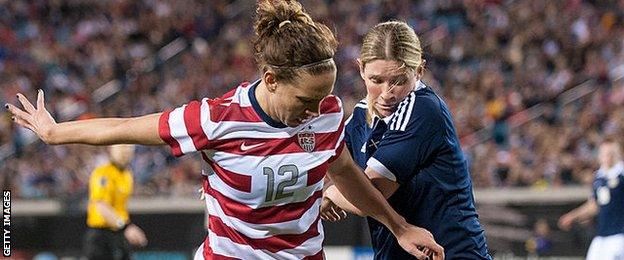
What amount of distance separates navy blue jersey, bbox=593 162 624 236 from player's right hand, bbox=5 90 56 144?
24.2 ft

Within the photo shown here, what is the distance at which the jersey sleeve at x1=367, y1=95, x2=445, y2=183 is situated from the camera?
14.2ft

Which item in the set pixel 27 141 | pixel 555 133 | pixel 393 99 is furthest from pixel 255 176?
pixel 27 141

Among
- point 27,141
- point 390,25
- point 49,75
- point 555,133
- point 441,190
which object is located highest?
point 49,75

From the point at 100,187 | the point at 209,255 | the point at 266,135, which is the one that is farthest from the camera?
the point at 100,187

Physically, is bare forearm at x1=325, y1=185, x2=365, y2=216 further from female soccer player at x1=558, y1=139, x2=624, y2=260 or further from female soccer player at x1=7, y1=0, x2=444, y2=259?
female soccer player at x1=558, y1=139, x2=624, y2=260

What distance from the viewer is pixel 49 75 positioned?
20.9 meters

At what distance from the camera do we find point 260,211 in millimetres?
4031

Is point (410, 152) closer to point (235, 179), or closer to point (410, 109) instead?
point (410, 109)

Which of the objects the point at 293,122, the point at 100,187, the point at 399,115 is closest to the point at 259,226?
the point at 293,122

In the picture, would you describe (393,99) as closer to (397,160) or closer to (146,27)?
(397,160)

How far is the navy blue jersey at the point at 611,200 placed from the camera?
10414mm

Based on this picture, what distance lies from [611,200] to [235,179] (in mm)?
7176

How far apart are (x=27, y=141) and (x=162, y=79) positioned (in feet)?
9.54

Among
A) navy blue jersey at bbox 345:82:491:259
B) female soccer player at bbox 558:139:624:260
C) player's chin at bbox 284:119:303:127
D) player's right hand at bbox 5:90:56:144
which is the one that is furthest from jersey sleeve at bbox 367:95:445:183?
female soccer player at bbox 558:139:624:260
